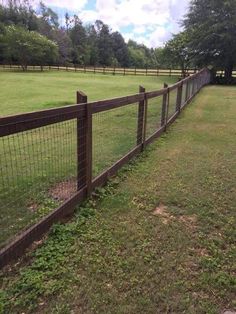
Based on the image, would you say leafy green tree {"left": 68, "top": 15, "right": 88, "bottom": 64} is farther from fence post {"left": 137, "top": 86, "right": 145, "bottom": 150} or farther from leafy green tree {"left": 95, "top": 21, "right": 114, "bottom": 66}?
fence post {"left": 137, "top": 86, "right": 145, "bottom": 150}

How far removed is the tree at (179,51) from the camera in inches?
1330

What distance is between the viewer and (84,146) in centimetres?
395

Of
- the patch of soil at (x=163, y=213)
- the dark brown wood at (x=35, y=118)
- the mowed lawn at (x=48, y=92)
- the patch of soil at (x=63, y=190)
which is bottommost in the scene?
the mowed lawn at (x=48, y=92)

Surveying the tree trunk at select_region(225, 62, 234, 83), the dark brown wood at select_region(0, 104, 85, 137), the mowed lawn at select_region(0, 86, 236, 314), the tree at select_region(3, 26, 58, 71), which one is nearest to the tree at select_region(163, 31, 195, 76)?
the tree trunk at select_region(225, 62, 234, 83)

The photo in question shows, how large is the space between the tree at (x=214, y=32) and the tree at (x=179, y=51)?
1.20 m

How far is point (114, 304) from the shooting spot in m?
2.41

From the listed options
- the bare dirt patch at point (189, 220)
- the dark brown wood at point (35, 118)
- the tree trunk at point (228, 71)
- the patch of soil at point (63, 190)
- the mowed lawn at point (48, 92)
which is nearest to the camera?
the dark brown wood at point (35, 118)

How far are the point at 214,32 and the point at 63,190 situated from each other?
29.8 m

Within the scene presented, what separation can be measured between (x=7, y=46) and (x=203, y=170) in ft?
182

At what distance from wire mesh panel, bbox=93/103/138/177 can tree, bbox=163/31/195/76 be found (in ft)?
82.2

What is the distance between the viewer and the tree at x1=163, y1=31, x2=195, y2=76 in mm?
33791

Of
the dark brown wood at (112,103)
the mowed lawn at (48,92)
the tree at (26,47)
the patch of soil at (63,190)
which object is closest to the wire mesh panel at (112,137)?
the patch of soil at (63,190)

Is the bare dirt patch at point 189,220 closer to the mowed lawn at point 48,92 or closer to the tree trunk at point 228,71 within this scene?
the mowed lawn at point 48,92

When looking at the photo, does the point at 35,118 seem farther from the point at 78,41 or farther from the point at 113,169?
the point at 78,41
